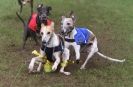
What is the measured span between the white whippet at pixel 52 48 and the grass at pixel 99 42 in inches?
10.2

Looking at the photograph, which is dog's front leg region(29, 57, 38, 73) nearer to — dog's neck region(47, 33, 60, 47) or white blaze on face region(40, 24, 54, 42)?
dog's neck region(47, 33, 60, 47)

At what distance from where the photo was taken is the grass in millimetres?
7598

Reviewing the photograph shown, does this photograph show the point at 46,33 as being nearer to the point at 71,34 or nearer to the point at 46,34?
the point at 46,34

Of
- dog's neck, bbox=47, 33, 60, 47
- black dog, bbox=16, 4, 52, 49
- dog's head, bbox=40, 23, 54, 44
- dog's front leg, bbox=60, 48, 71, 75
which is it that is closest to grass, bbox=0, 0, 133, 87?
dog's front leg, bbox=60, 48, 71, 75

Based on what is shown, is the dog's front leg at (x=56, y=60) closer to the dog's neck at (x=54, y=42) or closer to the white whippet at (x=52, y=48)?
the white whippet at (x=52, y=48)

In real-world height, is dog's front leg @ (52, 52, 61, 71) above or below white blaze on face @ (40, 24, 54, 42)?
below

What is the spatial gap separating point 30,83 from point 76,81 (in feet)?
2.66

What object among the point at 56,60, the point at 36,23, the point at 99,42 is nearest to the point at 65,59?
the point at 56,60

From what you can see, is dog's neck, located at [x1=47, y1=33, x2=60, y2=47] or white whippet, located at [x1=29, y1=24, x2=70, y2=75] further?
dog's neck, located at [x1=47, y1=33, x2=60, y2=47]

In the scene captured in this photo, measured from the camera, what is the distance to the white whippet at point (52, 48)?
24.5 ft

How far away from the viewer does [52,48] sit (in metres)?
7.62

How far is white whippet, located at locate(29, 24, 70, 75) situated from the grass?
258 millimetres

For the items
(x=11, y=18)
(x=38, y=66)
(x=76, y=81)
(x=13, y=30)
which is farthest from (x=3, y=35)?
(x=76, y=81)

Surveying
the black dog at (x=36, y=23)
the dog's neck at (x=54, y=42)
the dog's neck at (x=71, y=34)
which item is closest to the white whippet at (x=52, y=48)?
the dog's neck at (x=54, y=42)
